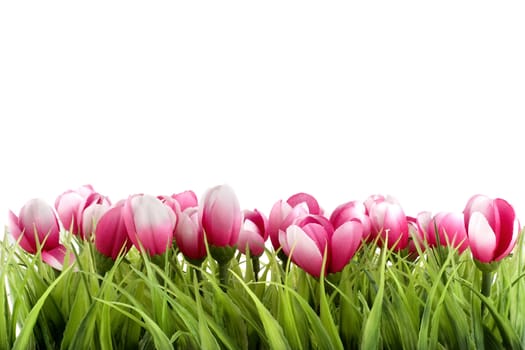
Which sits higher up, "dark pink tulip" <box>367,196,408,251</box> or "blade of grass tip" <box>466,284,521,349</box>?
"dark pink tulip" <box>367,196,408,251</box>

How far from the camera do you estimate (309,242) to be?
619mm

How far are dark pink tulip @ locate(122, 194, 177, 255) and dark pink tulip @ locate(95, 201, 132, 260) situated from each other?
0.6 inches

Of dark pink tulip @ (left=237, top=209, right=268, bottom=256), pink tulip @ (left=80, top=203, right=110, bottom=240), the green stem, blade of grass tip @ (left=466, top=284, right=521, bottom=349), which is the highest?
pink tulip @ (left=80, top=203, right=110, bottom=240)

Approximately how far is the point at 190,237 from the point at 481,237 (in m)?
0.26

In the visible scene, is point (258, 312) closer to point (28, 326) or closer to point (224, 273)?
point (224, 273)

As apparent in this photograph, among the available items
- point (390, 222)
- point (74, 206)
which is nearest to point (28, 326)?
point (74, 206)

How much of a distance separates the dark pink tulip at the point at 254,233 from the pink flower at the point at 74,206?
0.48ft

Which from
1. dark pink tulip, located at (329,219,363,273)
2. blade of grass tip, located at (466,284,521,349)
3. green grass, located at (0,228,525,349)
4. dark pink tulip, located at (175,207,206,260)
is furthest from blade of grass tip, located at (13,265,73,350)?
blade of grass tip, located at (466,284,521,349)

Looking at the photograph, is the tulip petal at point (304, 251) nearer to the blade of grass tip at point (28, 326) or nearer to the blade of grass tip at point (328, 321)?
the blade of grass tip at point (328, 321)

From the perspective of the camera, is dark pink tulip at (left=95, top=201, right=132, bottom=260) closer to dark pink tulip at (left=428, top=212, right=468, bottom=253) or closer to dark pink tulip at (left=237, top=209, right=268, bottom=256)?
dark pink tulip at (left=237, top=209, right=268, bottom=256)

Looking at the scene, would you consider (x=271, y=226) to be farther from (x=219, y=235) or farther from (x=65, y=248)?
(x=65, y=248)

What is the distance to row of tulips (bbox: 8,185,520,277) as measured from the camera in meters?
0.65

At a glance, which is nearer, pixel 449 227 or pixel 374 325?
pixel 374 325

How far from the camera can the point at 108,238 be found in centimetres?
67
